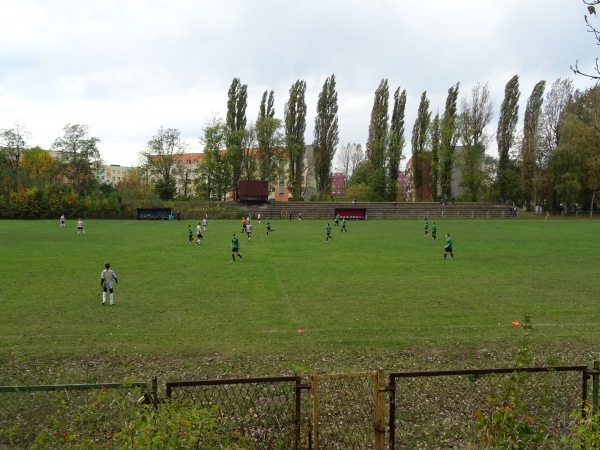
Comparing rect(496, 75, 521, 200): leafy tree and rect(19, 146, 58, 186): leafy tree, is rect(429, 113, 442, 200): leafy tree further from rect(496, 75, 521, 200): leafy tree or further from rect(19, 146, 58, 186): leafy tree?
rect(19, 146, 58, 186): leafy tree

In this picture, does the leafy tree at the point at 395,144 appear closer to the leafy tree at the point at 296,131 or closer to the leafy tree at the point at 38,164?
the leafy tree at the point at 296,131

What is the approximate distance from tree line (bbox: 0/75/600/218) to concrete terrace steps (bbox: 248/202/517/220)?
5641 mm

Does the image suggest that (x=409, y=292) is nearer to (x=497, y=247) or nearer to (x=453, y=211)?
(x=497, y=247)

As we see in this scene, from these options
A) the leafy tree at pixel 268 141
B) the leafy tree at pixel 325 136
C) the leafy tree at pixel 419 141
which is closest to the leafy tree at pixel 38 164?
the leafy tree at pixel 268 141

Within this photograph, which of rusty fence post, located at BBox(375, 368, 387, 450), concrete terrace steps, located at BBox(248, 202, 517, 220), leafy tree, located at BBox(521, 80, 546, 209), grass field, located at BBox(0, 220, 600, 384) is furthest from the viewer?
leafy tree, located at BBox(521, 80, 546, 209)

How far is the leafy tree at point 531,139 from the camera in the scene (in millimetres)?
64875

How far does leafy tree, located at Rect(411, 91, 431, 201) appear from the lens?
244 ft

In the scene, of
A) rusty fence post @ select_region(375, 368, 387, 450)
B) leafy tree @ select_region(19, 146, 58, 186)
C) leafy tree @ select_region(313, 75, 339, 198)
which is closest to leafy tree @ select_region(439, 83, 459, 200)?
leafy tree @ select_region(313, 75, 339, 198)

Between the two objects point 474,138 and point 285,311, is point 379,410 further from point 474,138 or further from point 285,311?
point 474,138

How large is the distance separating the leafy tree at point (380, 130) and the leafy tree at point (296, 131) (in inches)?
497

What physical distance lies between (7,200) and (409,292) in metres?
62.1

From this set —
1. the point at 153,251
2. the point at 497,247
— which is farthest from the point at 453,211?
the point at 153,251

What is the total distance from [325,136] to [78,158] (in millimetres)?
41668

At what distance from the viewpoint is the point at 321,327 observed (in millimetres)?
11281
